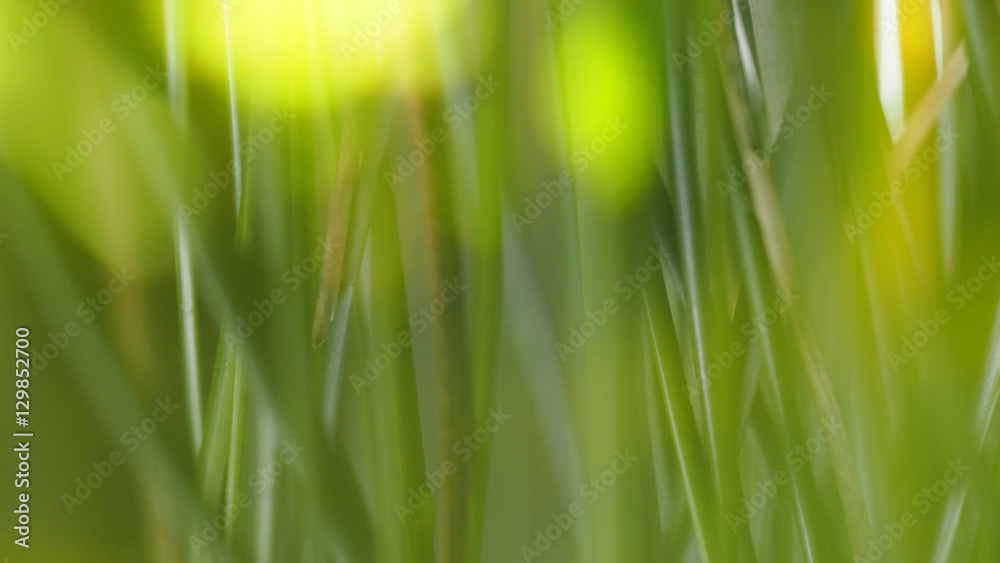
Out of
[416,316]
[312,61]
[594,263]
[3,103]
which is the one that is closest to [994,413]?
[594,263]

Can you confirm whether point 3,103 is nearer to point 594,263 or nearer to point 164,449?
point 164,449

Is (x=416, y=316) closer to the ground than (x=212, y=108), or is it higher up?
closer to the ground

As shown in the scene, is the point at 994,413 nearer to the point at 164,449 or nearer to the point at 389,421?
the point at 389,421

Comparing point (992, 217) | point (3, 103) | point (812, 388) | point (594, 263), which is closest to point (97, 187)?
point (3, 103)

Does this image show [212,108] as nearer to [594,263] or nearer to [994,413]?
[594,263]

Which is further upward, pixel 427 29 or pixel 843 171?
pixel 427 29

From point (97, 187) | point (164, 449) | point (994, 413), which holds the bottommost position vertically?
point (994, 413)

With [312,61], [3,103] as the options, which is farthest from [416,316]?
[3,103]
